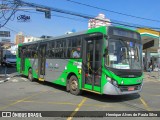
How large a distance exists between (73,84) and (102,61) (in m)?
2.66

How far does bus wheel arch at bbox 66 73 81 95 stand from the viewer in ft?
39.6

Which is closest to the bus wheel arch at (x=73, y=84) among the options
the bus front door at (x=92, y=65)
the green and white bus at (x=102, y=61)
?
the green and white bus at (x=102, y=61)

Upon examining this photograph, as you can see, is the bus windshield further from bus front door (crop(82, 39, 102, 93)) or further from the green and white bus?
bus front door (crop(82, 39, 102, 93))

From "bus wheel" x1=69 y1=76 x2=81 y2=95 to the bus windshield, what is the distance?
257 cm

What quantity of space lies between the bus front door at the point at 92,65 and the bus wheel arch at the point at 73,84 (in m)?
0.64

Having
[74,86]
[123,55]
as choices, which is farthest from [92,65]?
[74,86]

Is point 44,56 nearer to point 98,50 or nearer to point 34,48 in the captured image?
point 34,48

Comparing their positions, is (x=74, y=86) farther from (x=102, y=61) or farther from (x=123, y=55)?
(x=123, y=55)

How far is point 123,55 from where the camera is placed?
34.3 ft

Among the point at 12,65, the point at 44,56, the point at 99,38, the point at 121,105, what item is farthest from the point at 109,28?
the point at 12,65

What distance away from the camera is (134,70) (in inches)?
424

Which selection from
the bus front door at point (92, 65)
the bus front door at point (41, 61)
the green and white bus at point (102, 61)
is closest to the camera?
the green and white bus at point (102, 61)

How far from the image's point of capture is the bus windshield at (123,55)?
1020cm

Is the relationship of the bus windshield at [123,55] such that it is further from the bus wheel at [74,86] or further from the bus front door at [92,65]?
the bus wheel at [74,86]
